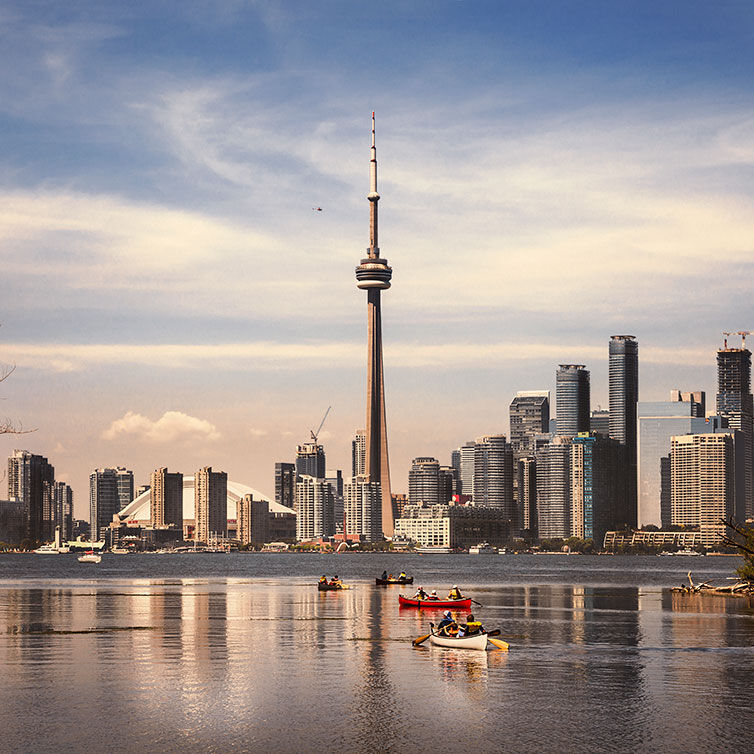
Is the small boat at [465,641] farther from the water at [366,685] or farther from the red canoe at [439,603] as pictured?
the red canoe at [439,603]

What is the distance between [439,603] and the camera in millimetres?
145500

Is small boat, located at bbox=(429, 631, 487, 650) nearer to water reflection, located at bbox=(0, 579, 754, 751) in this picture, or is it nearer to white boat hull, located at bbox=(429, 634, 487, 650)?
white boat hull, located at bbox=(429, 634, 487, 650)

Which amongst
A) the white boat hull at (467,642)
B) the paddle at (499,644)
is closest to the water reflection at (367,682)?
the white boat hull at (467,642)

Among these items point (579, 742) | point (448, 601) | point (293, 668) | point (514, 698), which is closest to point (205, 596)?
point (448, 601)

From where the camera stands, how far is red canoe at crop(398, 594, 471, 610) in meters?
141

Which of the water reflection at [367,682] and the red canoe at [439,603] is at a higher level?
the water reflection at [367,682]

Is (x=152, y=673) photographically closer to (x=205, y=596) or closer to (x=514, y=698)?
(x=514, y=698)

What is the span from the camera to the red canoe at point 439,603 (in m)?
141

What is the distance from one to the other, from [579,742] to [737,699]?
1569 centimetres

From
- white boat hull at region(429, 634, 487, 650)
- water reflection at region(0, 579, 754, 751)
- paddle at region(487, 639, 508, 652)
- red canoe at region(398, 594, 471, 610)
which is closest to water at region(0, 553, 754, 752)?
water reflection at region(0, 579, 754, 751)

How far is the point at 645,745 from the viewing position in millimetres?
58062

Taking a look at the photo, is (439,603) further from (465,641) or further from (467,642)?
(467,642)

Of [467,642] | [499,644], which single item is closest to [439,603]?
[499,644]

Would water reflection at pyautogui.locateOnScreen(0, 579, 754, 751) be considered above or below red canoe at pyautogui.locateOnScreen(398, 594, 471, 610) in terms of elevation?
above
